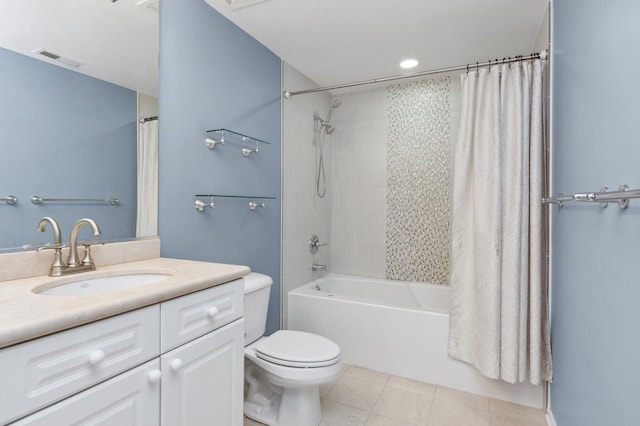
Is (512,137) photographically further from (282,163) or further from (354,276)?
(354,276)

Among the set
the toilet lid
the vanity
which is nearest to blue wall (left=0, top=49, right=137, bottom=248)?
the vanity

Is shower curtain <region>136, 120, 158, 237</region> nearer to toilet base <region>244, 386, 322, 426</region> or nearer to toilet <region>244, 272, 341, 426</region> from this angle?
toilet <region>244, 272, 341, 426</region>

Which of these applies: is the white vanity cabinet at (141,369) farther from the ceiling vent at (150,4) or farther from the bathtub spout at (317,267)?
the bathtub spout at (317,267)

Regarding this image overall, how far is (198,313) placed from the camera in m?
1.15

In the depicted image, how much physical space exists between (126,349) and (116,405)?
0.14 metres

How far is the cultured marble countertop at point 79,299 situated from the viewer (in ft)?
2.34

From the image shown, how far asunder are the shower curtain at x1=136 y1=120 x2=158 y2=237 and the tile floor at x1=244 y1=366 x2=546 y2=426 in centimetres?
124

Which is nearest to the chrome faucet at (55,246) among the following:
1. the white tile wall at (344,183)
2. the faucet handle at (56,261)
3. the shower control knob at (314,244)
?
the faucet handle at (56,261)

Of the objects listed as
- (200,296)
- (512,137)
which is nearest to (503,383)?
(512,137)

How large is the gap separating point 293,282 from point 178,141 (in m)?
1.50

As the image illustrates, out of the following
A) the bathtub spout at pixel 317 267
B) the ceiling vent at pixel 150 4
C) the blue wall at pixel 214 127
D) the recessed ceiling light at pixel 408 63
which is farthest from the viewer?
the bathtub spout at pixel 317 267

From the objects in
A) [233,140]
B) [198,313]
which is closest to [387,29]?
[233,140]

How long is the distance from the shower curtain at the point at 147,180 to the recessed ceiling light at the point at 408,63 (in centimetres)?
196

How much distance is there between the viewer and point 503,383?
201 cm
